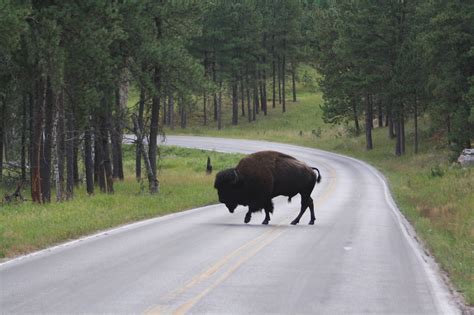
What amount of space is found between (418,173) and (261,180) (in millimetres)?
23290

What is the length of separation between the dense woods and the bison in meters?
7.02

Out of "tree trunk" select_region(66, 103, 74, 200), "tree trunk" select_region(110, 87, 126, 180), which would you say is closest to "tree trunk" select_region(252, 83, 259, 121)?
"tree trunk" select_region(110, 87, 126, 180)

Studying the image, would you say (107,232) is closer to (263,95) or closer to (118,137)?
(118,137)

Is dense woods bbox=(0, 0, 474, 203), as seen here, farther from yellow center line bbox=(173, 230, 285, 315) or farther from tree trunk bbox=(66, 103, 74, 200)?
yellow center line bbox=(173, 230, 285, 315)

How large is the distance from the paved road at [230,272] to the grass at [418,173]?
60 centimetres

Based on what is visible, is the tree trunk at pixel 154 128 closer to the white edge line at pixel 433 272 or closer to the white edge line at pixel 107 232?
the white edge line at pixel 107 232

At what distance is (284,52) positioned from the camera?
280 feet

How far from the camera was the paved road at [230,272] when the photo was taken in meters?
8.33

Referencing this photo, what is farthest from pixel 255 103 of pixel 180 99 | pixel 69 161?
pixel 69 161

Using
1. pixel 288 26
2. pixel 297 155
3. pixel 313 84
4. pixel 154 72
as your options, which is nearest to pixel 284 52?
pixel 288 26

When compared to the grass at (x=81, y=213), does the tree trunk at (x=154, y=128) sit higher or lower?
higher

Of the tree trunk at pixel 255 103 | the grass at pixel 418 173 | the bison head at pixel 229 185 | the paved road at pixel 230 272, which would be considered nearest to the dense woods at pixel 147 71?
the grass at pixel 418 173

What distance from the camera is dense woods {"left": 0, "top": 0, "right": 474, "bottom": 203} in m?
22.4

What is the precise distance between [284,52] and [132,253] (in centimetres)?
7484
